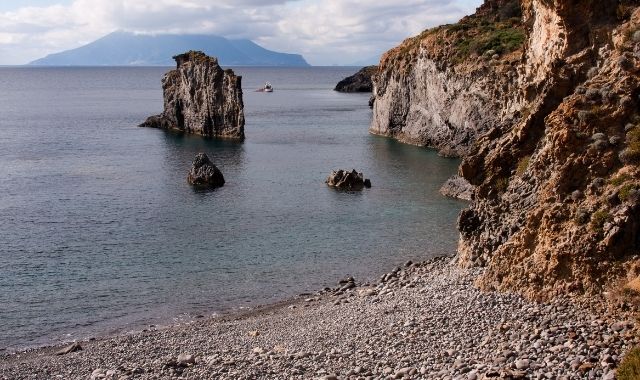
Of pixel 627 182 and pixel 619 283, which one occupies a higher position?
pixel 627 182

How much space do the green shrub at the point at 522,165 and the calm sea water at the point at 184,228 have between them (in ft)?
46.0

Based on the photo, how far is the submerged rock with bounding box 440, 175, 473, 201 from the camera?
62.5 metres

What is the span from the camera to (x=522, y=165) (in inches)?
1265

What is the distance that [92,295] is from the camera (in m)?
39.4

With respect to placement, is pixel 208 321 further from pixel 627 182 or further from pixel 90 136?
pixel 90 136

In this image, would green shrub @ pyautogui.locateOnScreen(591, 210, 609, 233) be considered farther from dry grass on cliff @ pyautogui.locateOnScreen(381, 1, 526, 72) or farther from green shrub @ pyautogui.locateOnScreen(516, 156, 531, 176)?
dry grass on cliff @ pyautogui.locateOnScreen(381, 1, 526, 72)

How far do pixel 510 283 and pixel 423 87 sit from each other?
77.9 meters

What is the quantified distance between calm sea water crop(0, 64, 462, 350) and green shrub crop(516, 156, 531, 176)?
14.0 meters

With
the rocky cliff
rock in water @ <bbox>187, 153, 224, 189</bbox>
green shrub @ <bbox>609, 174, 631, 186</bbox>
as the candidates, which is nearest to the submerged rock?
rock in water @ <bbox>187, 153, 224, 189</bbox>

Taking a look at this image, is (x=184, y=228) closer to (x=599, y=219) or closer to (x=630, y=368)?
(x=599, y=219)

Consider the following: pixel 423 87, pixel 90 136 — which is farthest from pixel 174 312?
pixel 90 136

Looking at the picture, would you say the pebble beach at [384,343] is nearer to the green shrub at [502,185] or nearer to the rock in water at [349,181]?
the green shrub at [502,185]

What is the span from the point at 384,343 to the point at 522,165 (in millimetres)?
10890

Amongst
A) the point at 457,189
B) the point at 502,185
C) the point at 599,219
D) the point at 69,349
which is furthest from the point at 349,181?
the point at 599,219
